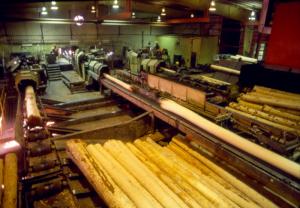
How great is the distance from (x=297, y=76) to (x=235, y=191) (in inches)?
118

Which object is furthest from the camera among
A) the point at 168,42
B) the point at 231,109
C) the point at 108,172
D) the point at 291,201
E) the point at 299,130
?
the point at 168,42

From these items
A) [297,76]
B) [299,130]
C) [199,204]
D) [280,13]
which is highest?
[280,13]

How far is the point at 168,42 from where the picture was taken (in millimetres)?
20234

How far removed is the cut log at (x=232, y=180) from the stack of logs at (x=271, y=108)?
4.20ft

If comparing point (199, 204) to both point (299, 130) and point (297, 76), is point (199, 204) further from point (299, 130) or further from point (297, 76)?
Answer: point (297, 76)

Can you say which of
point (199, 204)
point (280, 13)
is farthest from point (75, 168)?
point (280, 13)

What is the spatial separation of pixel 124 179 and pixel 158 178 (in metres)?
0.53

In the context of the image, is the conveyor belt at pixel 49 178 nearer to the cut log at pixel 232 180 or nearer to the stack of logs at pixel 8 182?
the stack of logs at pixel 8 182

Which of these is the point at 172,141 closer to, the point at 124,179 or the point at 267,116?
the point at 124,179

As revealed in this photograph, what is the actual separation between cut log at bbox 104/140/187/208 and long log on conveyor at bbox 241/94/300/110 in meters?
2.80

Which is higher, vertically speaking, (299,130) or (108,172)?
(299,130)

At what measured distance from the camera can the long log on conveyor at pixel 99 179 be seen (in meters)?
2.98

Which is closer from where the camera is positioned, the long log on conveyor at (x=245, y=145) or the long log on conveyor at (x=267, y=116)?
the long log on conveyor at (x=245, y=145)

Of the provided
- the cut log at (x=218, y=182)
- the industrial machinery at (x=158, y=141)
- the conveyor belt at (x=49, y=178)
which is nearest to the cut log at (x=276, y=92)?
the industrial machinery at (x=158, y=141)
